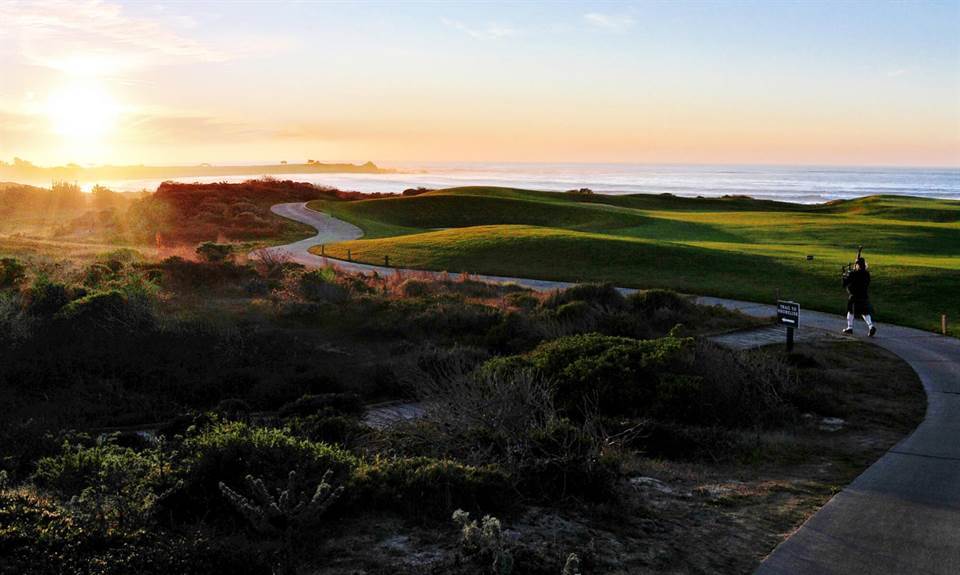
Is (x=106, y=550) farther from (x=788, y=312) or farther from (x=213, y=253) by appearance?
(x=213, y=253)

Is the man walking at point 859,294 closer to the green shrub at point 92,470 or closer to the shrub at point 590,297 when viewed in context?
the shrub at point 590,297

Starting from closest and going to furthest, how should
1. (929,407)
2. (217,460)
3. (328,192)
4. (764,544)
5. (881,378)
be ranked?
(764,544) → (217,460) → (929,407) → (881,378) → (328,192)

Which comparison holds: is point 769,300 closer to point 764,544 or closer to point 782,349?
point 782,349

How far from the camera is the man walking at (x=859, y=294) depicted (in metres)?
17.7

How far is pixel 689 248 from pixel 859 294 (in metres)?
14.1

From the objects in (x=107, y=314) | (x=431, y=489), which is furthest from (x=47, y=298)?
(x=431, y=489)

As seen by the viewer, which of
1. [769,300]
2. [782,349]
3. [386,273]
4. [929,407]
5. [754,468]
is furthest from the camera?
[386,273]

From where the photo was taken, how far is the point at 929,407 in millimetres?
11398

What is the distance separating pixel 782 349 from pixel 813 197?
104 metres

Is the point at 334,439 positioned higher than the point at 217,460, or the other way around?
the point at 217,460

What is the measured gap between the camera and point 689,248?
31.9m

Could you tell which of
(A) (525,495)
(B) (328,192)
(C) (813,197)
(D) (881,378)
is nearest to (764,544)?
(A) (525,495)

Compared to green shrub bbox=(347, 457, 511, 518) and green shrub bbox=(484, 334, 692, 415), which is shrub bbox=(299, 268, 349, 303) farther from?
green shrub bbox=(347, 457, 511, 518)

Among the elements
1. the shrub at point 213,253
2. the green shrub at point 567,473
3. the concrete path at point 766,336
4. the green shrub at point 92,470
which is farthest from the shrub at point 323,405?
the shrub at point 213,253
